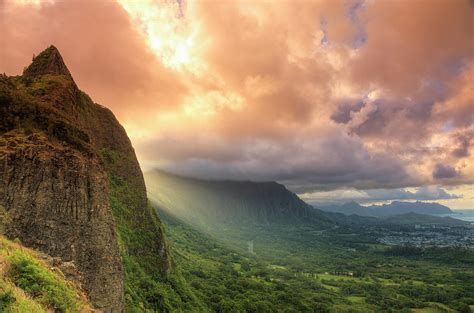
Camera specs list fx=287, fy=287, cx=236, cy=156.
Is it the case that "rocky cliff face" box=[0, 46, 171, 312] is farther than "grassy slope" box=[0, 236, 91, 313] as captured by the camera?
Yes

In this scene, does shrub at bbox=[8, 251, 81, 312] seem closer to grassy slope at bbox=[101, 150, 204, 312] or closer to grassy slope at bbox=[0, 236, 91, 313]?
grassy slope at bbox=[0, 236, 91, 313]

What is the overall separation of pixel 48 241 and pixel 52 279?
9204mm

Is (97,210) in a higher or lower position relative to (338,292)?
higher

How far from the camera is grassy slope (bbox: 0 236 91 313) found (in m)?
15.2

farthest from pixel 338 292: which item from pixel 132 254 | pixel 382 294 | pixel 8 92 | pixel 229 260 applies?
pixel 8 92

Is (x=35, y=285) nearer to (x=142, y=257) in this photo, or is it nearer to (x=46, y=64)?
(x=46, y=64)

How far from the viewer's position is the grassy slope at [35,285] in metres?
15.2

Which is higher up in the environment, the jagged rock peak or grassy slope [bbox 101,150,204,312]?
the jagged rock peak

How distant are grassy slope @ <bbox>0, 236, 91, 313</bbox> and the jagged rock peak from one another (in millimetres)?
44032

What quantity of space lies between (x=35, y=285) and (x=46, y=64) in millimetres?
49890

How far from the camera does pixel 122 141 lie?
3113 inches

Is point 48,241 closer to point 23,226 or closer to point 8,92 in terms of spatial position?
point 23,226

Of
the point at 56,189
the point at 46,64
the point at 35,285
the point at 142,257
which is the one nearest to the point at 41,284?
the point at 35,285

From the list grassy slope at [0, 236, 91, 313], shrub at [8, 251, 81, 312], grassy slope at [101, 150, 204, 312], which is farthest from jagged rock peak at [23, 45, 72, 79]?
shrub at [8, 251, 81, 312]
